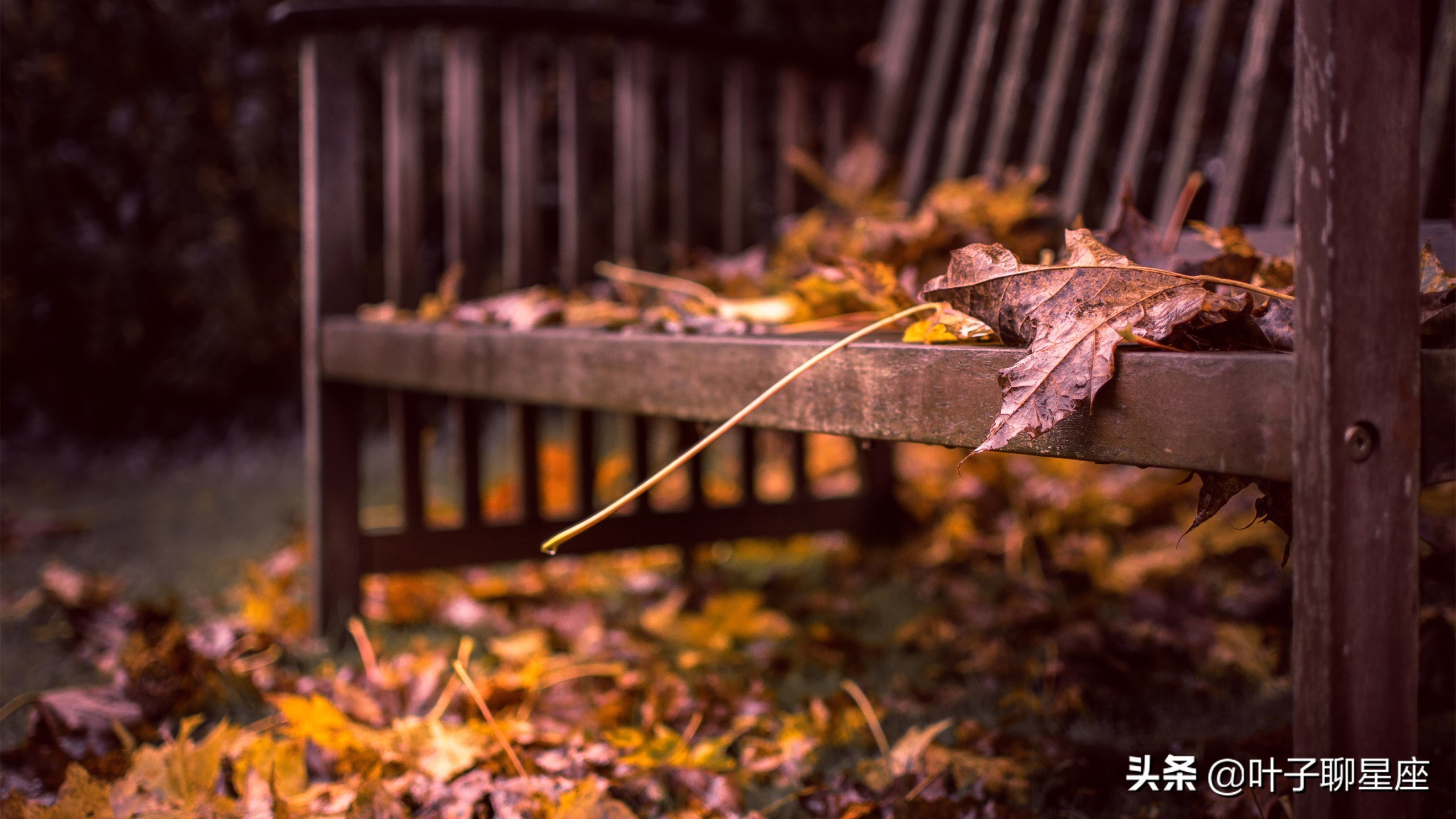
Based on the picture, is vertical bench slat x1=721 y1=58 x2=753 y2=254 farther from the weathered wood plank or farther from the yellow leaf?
the yellow leaf

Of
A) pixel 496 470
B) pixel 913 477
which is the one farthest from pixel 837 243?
pixel 496 470

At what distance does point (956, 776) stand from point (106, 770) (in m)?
0.82

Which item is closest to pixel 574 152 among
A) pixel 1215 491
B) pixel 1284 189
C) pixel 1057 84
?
pixel 1057 84

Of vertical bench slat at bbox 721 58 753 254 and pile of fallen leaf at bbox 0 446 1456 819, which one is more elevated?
vertical bench slat at bbox 721 58 753 254

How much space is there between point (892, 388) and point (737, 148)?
1.23m

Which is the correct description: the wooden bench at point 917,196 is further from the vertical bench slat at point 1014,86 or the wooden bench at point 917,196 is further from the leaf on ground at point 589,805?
the leaf on ground at point 589,805

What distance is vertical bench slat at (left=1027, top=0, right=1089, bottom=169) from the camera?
1.64m

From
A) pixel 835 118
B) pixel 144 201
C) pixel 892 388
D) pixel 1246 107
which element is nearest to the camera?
pixel 892 388

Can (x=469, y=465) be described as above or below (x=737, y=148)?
below

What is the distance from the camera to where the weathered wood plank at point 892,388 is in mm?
560

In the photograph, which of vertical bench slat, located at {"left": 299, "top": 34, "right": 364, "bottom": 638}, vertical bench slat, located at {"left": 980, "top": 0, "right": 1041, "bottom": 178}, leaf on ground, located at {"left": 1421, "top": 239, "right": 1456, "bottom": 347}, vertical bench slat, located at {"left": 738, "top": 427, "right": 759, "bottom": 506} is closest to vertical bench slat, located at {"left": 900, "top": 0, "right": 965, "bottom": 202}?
vertical bench slat, located at {"left": 980, "top": 0, "right": 1041, "bottom": 178}

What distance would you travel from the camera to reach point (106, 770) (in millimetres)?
983

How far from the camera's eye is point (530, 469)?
1.76m

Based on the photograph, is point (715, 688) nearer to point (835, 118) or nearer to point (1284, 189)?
point (1284, 189)
